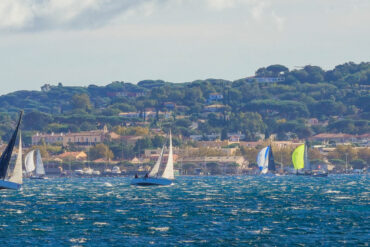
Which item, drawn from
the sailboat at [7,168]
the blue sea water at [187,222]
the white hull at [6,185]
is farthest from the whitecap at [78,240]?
the white hull at [6,185]

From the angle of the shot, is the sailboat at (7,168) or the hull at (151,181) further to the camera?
the hull at (151,181)

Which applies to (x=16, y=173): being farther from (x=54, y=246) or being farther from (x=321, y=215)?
(x=54, y=246)

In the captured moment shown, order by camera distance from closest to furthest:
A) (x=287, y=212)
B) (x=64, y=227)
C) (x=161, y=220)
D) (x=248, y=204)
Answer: (x=64, y=227) < (x=161, y=220) < (x=287, y=212) < (x=248, y=204)

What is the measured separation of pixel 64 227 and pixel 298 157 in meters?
139

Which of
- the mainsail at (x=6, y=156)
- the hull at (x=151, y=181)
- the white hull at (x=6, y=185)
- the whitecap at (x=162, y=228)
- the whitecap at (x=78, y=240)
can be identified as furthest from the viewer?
the hull at (x=151, y=181)

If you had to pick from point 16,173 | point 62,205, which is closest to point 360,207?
point 62,205

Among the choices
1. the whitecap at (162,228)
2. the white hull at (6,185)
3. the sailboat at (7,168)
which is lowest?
the whitecap at (162,228)

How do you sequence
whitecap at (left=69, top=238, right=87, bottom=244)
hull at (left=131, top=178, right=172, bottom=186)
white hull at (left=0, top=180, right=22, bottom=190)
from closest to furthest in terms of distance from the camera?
whitecap at (left=69, top=238, right=87, bottom=244)
white hull at (left=0, top=180, right=22, bottom=190)
hull at (left=131, top=178, right=172, bottom=186)

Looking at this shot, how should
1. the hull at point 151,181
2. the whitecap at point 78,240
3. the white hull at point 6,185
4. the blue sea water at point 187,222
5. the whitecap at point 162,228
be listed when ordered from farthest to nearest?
the hull at point 151,181 → the white hull at point 6,185 → the whitecap at point 162,228 → the blue sea water at point 187,222 → the whitecap at point 78,240

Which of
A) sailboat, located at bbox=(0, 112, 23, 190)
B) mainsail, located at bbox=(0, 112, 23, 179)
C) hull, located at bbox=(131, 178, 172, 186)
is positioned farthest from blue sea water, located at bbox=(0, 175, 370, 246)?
Result: hull, located at bbox=(131, 178, 172, 186)

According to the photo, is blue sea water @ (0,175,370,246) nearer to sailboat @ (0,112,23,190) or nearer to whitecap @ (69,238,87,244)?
whitecap @ (69,238,87,244)

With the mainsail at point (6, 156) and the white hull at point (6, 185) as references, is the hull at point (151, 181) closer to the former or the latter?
the white hull at point (6, 185)

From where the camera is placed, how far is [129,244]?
54812 mm

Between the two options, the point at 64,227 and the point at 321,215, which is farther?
the point at 321,215
